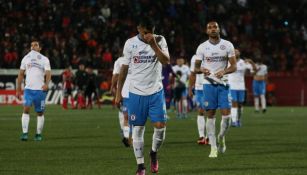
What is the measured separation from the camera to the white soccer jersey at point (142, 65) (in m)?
14.2

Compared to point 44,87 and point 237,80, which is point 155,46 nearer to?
point 44,87

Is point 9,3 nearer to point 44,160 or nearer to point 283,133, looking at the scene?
point 283,133

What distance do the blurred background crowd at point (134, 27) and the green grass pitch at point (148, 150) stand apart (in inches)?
730

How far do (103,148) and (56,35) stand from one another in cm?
2932

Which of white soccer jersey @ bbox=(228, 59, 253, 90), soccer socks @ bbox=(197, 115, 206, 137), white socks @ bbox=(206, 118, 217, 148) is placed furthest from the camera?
white soccer jersey @ bbox=(228, 59, 253, 90)

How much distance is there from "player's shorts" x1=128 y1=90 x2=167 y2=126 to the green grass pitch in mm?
898

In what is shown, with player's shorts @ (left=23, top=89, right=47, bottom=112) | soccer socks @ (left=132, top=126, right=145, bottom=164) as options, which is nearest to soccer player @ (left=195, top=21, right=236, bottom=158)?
soccer socks @ (left=132, top=126, right=145, bottom=164)

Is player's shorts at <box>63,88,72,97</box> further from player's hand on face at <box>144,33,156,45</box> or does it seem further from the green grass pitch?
player's hand on face at <box>144,33,156,45</box>

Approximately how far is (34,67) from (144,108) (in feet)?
29.8

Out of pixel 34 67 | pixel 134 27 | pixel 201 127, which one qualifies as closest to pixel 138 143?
pixel 201 127

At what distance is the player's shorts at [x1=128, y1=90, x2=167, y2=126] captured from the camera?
1425 cm

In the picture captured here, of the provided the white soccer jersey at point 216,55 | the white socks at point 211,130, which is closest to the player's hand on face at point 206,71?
the white soccer jersey at point 216,55

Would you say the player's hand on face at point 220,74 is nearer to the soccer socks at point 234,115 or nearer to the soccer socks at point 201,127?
the soccer socks at point 201,127

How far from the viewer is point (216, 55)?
18.3 meters
